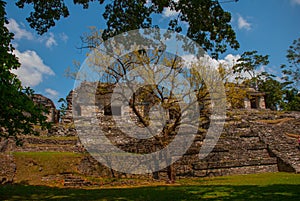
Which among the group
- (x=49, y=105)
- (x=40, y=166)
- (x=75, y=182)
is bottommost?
(x=75, y=182)

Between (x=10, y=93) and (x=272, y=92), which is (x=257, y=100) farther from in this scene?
(x=10, y=93)

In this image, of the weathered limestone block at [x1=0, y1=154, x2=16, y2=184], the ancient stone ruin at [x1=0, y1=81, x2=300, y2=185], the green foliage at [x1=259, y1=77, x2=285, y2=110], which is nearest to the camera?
the weathered limestone block at [x1=0, y1=154, x2=16, y2=184]

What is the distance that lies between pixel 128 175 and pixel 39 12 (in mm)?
7995

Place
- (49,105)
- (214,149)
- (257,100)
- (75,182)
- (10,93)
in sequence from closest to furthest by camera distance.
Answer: (10,93), (75,182), (214,149), (49,105), (257,100)

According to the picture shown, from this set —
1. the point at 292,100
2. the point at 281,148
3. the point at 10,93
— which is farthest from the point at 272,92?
the point at 10,93

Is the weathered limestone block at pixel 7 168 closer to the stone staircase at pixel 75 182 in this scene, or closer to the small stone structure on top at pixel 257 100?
the stone staircase at pixel 75 182

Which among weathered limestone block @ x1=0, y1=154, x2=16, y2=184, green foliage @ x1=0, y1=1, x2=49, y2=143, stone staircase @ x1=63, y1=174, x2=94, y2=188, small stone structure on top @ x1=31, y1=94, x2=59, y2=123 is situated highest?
small stone structure on top @ x1=31, y1=94, x2=59, y2=123

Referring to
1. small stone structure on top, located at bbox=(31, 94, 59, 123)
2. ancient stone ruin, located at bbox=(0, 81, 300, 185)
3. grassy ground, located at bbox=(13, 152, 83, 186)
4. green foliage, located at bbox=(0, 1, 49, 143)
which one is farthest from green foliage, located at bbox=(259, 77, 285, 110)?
green foliage, located at bbox=(0, 1, 49, 143)

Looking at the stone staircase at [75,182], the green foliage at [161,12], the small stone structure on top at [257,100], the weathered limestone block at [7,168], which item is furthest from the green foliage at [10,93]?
the small stone structure on top at [257,100]

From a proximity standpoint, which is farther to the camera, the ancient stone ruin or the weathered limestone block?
the ancient stone ruin

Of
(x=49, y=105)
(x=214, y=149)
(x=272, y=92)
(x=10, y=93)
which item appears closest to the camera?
(x=10, y=93)

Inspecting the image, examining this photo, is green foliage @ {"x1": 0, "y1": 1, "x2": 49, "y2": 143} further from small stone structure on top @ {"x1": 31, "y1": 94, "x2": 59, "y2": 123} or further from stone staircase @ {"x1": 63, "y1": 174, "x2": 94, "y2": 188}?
small stone structure on top @ {"x1": 31, "y1": 94, "x2": 59, "y2": 123}

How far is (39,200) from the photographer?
21.1 feet

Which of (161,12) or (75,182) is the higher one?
(161,12)
